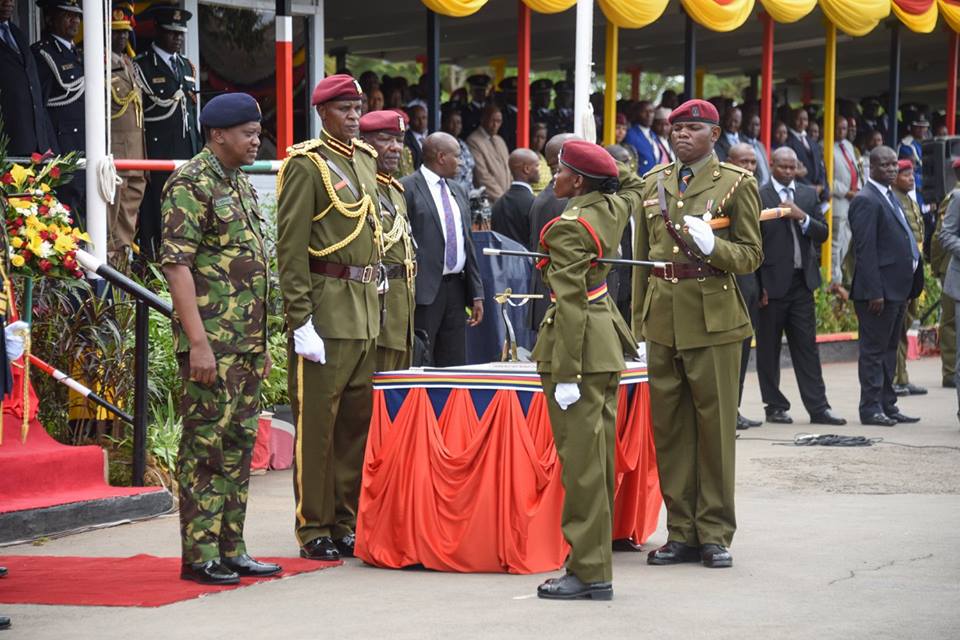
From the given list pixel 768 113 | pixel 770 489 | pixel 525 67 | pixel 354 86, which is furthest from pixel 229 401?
pixel 768 113

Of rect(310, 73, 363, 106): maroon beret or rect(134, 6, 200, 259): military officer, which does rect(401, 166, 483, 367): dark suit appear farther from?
rect(134, 6, 200, 259): military officer

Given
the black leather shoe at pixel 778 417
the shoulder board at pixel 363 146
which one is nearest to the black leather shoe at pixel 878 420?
the black leather shoe at pixel 778 417

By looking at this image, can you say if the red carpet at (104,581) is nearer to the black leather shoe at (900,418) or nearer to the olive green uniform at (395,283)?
the olive green uniform at (395,283)

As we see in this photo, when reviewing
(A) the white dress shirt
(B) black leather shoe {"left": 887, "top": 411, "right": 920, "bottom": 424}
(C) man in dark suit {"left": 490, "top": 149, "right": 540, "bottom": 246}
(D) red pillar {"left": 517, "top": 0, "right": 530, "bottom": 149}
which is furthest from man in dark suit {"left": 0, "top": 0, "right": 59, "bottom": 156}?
(D) red pillar {"left": 517, "top": 0, "right": 530, "bottom": 149}

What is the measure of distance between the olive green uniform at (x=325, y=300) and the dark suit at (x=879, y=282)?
6604 mm

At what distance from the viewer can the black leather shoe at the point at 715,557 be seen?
746 cm

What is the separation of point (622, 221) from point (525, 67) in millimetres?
11028

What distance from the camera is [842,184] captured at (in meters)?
22.2

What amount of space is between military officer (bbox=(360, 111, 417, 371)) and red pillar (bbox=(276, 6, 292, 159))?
15.8ft

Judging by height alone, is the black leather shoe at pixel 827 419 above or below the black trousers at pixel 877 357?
below

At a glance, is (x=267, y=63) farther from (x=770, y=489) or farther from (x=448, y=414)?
(x=448, y=414)

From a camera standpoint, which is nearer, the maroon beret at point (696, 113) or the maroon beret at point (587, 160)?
the maroon beret at point (587, 160)

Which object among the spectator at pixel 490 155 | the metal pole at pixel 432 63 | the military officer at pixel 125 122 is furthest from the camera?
the metal pole at pixel 432 63

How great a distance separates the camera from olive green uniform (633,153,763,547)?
7574 mm
